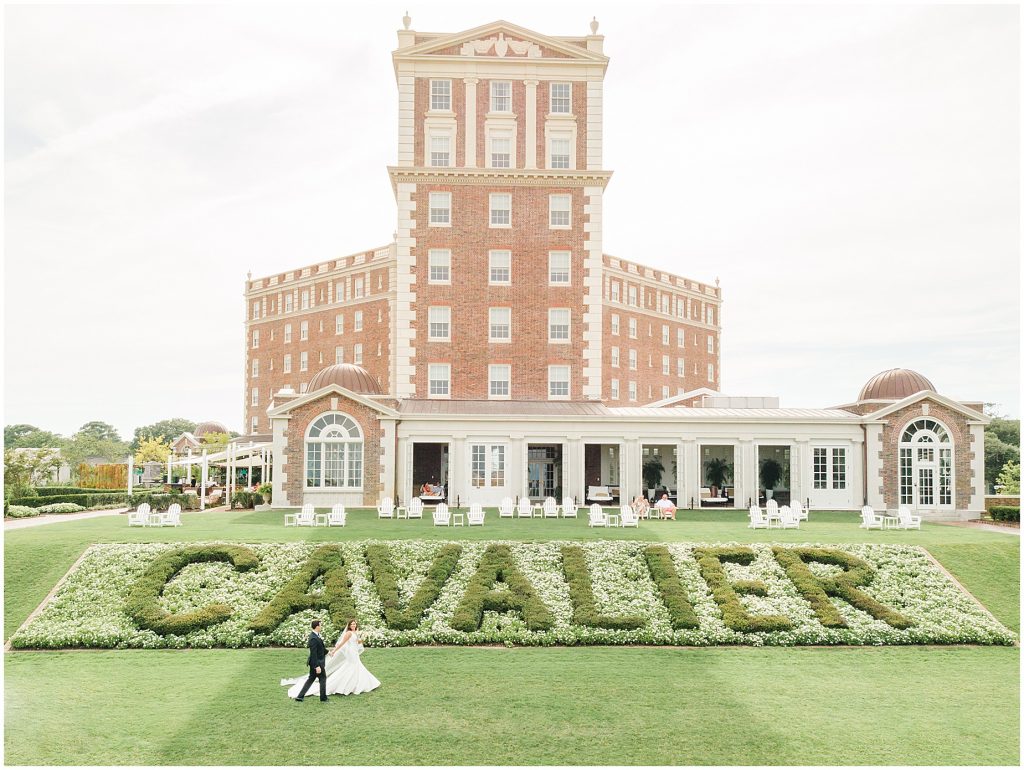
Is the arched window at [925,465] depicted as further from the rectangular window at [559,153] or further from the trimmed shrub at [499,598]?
the trimmed shrub at [499,598]

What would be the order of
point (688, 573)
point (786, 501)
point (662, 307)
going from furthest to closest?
point (662, 307)
point (786, 501)
point (688, 573)

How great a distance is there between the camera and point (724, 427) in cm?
4341

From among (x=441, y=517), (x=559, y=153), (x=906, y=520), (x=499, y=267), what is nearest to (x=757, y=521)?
(x=906, y=520)

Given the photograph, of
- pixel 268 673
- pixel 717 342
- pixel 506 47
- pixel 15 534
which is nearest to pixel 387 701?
pixel 268 673

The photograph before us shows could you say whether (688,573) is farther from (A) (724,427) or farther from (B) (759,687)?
(A) (724,427)

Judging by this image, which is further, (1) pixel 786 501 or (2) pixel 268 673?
(1) pixel 786 501

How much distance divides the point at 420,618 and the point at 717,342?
280ft

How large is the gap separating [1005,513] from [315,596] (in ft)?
98.4

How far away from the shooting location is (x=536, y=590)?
2511cm

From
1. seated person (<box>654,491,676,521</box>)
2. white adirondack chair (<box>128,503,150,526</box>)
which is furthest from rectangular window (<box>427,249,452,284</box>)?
white adirondack chair (<box>128,503,150,526</box>)

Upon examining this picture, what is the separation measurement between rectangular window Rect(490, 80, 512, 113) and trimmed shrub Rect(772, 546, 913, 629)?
3171cm

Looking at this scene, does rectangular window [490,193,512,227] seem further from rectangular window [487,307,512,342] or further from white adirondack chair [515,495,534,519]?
white adirondack chair [515,495,534,519]

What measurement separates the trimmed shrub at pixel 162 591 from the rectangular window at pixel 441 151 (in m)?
29.0

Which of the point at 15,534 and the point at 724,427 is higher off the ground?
the point at 724,427
